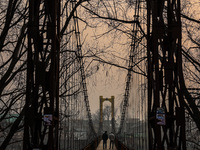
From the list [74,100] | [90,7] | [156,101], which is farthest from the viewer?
[74,100]

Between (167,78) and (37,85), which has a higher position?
(167,78)

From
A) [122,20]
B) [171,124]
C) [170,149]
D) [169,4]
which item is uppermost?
[122,20]

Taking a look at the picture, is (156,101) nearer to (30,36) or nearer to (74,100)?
(30,36)

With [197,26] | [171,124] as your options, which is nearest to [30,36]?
[171,124]

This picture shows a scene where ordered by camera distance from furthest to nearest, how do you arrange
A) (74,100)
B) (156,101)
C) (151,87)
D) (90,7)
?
1. (74,100)
2. (90,7)
3. (151,87)
4. (156,101)

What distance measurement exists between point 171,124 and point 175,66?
0.99 m

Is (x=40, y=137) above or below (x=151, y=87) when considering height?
below

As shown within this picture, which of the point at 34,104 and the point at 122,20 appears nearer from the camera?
the point at 34,104

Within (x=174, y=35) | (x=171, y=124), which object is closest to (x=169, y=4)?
(x=174, y=35)

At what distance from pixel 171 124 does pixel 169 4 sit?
6.73 ft

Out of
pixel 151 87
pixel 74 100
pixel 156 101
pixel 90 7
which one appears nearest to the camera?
pixel 156 101

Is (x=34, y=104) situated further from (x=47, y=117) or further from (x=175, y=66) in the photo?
(x=175, y=66)

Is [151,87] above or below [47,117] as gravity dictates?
above

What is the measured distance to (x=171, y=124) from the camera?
6699mm
